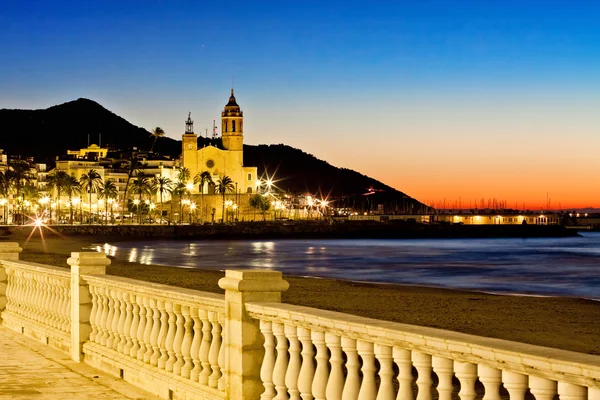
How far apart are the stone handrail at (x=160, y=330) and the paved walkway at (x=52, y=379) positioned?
25cm

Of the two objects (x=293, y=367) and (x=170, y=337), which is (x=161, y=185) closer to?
(x=170, y=337)

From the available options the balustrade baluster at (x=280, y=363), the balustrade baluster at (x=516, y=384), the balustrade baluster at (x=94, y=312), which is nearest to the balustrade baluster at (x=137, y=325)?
the balustrade baluster at (x=94, y=312)

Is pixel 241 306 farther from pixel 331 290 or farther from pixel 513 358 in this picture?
pixel 331 290

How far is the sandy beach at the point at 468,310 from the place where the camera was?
62.4ft

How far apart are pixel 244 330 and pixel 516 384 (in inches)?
120

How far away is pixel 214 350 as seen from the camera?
754 cm

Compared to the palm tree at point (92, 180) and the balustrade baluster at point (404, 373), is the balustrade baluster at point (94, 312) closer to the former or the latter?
the balustrade baluster at point (404, 373)

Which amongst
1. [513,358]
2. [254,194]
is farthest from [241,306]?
[254,194]

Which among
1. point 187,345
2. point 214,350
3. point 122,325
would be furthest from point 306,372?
point 122,325

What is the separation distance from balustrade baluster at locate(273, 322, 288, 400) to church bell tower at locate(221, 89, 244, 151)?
17710cm

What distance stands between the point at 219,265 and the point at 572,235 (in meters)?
129

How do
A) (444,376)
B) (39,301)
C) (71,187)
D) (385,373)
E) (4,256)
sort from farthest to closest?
(71,187) → (4,256) → (39,301) → (385,373) → (444,376)

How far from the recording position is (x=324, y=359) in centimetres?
604

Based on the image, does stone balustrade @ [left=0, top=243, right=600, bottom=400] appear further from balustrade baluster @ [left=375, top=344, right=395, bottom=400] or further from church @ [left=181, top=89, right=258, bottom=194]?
church @ [left=181, top=89, right=258, bottom=194]
